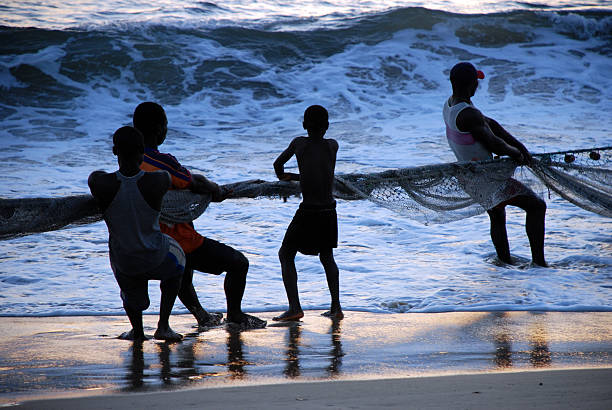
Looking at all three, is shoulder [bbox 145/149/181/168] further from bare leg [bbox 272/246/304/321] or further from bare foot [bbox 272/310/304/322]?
bare foot [bbox 272/310/304/322]

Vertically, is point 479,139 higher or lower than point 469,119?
lower

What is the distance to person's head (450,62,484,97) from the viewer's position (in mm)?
4969

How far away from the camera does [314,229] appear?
4.21 m

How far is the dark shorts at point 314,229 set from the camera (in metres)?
4.20

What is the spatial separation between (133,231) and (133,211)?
10 centimetres

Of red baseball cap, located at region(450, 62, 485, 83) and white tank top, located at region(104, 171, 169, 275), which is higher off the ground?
red baseball cap, located at region(450, 62, 485, 83)

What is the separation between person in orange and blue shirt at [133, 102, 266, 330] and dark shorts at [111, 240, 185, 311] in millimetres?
235

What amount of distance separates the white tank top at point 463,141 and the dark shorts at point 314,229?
1411mm

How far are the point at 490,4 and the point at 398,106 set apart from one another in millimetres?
9359

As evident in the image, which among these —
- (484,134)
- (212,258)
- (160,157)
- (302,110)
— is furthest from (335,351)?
(302,110)

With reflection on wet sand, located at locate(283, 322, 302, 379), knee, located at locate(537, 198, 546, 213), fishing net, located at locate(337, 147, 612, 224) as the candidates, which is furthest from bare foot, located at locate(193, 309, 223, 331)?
knee, located at locate(537, 198, 546, 213)

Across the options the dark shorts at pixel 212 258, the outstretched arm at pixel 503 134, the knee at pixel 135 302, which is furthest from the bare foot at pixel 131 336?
the outstretched arm at pixel 503 134

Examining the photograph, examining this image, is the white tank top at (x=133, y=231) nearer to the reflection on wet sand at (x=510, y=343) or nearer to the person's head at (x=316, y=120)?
the person's head at (x=316, y=120)

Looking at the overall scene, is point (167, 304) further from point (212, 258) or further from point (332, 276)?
point (332, 276)
